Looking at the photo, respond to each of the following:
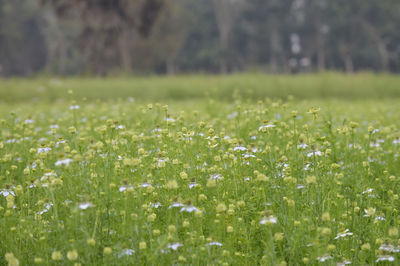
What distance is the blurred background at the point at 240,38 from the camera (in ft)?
138

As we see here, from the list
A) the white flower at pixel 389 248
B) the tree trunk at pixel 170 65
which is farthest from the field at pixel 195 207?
the tree trunk at pixel 170 65

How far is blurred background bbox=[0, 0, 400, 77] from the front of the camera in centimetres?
4200

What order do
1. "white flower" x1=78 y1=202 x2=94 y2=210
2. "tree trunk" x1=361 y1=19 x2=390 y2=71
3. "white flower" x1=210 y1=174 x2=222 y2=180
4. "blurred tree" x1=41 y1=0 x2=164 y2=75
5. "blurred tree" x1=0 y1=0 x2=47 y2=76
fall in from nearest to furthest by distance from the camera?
"white flower" x1=78 y1=202 x2=94 y2=210 < "white flower" x1=210 y1=174 x2=222 y2=180 < "blurred tree" x1=41 y1=0 x2=164 y2=75 < "tree trunk" x1=361 y1=19 x2=390 y2=71 < "blurred tree" x1=0 y1=0 x2=47 y2=76

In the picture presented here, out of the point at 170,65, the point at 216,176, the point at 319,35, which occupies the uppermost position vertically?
the point at 319,35

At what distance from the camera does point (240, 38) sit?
4750cm

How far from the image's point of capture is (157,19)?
21828 mm

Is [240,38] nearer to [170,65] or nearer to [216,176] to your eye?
[170,65]

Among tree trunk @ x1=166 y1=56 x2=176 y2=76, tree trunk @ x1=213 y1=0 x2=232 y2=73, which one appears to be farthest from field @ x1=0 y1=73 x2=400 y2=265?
tree trunk @ x1=213 y1=0 x2=232 y2=73

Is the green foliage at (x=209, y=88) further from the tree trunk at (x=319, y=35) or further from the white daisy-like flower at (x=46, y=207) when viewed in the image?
the tree trunk at (x=319, y=35)

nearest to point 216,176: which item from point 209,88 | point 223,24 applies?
point 209,88

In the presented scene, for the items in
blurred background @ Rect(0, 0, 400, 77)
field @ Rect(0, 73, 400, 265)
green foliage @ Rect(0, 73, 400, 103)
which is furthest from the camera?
blurred background @ Rect(0, 0, 400, 77)

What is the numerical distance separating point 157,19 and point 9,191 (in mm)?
20201

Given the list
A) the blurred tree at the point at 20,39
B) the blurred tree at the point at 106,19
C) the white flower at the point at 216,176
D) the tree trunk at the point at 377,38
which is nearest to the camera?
the white flower at the point at 216,176

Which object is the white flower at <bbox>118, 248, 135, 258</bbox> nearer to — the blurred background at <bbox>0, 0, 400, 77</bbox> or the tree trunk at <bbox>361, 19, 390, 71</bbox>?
the blurred background at <bbox>0, 0, 400, 77</bbox>
